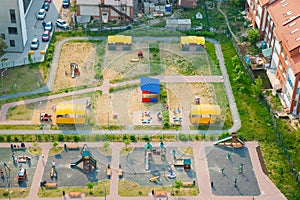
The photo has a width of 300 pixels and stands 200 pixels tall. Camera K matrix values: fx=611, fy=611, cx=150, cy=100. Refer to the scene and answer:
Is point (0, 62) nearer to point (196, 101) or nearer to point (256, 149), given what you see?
point (196, 101)

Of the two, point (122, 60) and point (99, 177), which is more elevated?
point (122, 60)

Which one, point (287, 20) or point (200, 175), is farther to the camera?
point (287, 20)

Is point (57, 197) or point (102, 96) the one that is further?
point (102, 96)

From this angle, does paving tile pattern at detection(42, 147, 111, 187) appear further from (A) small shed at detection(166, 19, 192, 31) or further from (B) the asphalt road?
(A) small shed at detection(166, 19, 192, 31)

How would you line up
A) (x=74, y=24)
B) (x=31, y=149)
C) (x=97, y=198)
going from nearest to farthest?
(x=97, y=198) < (x=31, y=149) < (x=74, y=24)

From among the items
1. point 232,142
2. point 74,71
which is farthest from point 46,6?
point 232,142

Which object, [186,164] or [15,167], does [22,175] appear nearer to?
[15,167]

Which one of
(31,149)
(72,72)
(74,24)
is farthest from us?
(74,24)

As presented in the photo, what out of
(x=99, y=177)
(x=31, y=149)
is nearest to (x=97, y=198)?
(x=99, y=177)

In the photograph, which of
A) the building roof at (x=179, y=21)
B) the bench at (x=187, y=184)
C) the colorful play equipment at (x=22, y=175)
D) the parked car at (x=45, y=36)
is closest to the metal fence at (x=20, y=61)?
the parked car at (x=45, y=36)
